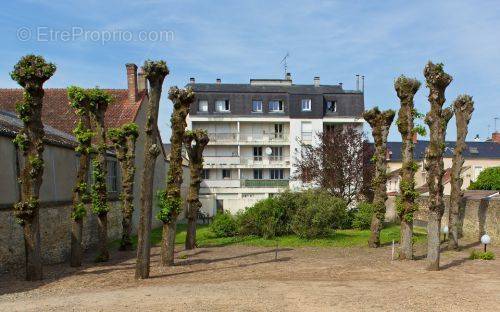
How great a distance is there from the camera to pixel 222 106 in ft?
147

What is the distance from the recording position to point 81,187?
15.2 meters

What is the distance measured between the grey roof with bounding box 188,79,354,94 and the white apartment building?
22 centimetres

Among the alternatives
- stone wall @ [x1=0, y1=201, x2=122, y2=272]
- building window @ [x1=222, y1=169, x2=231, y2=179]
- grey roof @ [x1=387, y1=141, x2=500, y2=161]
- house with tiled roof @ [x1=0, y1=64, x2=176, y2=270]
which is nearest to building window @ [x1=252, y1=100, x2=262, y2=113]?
building window @ [x1=222, y1=169, x2=231, y2=179]

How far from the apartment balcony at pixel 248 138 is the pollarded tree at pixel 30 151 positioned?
3120 cm

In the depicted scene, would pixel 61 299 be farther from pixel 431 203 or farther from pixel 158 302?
pixel 431 203

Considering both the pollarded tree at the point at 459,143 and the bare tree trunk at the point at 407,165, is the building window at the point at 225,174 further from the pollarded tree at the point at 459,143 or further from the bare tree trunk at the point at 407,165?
the bare tree trunk at the point at 407,165

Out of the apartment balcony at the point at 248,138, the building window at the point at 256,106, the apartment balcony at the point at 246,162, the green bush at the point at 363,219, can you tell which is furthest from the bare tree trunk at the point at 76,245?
the building window at the point at 256,106

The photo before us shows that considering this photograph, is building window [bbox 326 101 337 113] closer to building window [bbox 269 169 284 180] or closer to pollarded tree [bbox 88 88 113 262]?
building window [bbox 269 169 284 180]

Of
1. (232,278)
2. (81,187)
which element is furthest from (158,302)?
(81,187)

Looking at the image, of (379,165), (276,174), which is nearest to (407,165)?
(379,165)

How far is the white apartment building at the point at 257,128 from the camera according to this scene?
44.0 meters

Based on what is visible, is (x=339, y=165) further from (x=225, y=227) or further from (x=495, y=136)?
(x=495, y=136)

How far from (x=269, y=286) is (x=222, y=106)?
115ft

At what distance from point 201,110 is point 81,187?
29718 millimetres
